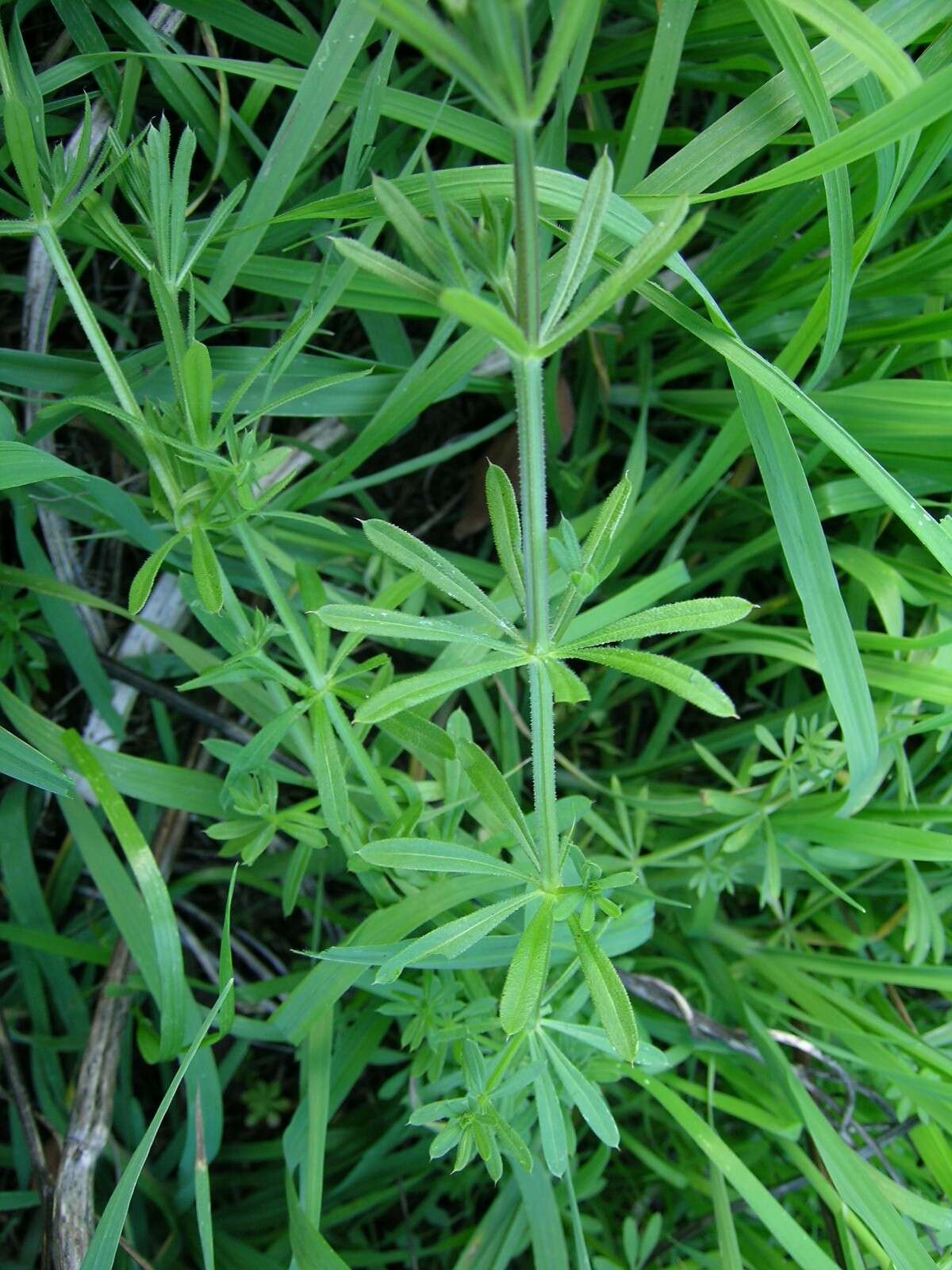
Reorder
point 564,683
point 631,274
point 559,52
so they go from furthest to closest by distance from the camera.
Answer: point 564,683 → point 631,274 → point 559,52

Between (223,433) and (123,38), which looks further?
(123,38)

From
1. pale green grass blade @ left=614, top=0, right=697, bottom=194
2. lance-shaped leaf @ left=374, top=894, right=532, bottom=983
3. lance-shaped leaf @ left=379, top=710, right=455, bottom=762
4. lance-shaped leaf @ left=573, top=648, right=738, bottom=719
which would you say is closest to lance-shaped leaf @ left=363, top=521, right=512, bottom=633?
lance-shaped leaf @ left=573, top=648, right=738, bottom=719

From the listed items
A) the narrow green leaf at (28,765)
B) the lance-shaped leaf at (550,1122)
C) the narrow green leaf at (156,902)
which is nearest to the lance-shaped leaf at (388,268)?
the narrow green leaf at (28,765)

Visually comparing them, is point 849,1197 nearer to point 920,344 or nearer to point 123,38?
point 920,344

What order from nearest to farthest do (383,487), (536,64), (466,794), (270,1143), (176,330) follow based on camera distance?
(176,330) < (466,794) < (536,64) < (270,1143) < (383,487)

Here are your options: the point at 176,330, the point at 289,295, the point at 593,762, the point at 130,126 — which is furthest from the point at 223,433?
the point at 593,762

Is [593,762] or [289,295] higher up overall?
[289,295]

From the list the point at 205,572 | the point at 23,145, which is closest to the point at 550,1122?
the point at 205,572

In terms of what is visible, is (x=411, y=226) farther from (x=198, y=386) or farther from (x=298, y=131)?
(x=298, y=131)
